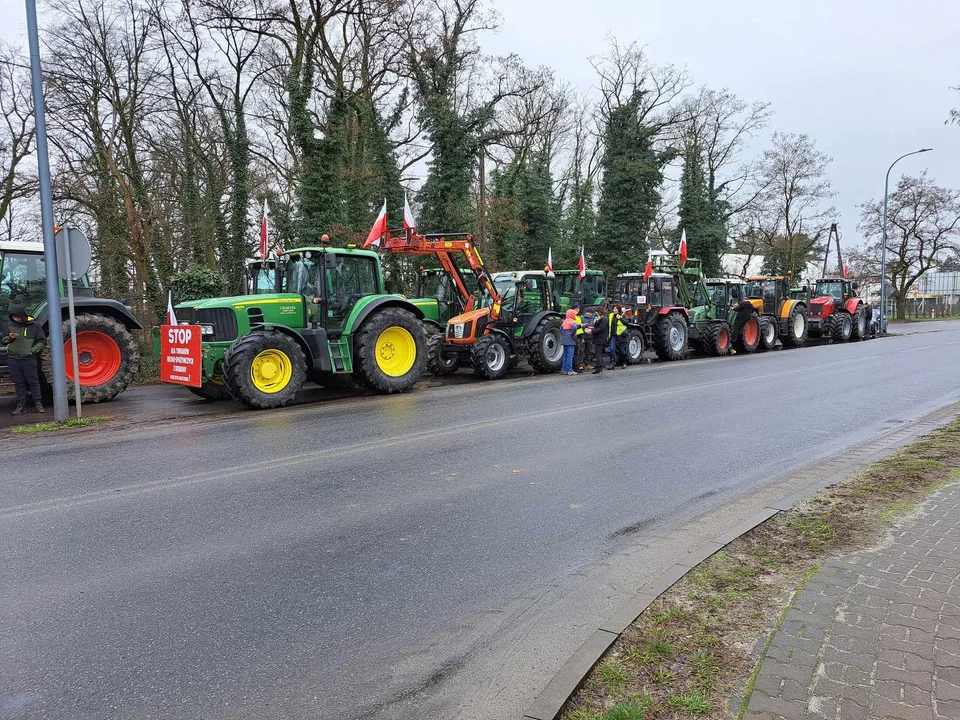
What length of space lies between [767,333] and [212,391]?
18380 mm

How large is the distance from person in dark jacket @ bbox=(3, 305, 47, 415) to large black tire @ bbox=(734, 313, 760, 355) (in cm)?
1895

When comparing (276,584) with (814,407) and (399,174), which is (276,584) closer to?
(814,407)

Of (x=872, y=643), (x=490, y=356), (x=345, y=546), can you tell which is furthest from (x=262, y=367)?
(x=872, y=643)

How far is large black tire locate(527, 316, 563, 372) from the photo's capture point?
52.5 feet

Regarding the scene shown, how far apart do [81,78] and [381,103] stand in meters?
11.0

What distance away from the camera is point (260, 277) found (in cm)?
1248

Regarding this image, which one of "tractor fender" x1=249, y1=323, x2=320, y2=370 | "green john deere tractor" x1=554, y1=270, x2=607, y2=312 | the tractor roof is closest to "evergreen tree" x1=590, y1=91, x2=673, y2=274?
"green john deere tractor" x1=554, y1=270, x2=607, y2=312

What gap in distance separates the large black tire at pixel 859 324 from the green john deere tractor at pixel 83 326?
27.0 m

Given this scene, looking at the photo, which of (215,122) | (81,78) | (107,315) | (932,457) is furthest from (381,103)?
(932,457)

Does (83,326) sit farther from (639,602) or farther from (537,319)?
(639,602)

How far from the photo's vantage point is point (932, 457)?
7086 mm

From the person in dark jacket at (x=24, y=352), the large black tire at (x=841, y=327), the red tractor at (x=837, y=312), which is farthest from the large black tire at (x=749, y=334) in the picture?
the person in dark jacket at (x=24, y=352)

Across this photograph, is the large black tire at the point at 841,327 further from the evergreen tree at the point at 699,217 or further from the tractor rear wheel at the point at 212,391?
the tractor rear wheel at the point at 212,391

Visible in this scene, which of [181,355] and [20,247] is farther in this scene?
[20,247]
